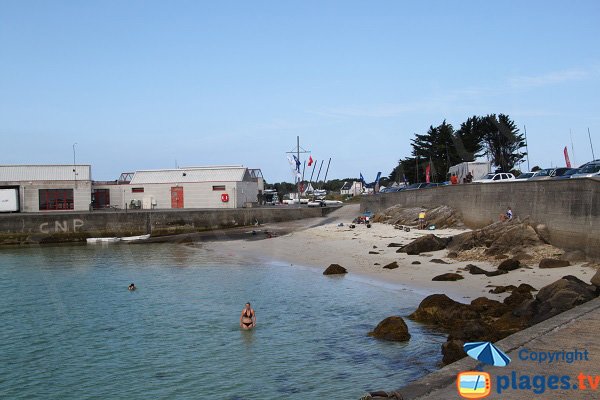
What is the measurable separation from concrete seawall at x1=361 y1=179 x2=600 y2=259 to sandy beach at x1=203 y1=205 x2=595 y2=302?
5.80 feet

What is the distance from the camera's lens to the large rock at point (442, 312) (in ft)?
64.2

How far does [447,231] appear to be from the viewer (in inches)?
1731

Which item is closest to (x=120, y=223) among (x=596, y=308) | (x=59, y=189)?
(x=59, y=189)

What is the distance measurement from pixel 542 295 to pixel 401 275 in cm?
1216

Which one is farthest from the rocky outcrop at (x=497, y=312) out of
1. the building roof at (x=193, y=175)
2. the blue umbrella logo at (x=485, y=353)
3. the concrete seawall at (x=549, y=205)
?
the building roof at (x=193, y=175)

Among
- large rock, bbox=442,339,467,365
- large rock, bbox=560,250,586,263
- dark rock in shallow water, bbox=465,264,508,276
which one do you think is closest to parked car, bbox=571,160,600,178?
large rock, bbox=560,250,586,263

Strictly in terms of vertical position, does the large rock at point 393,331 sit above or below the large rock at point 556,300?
below

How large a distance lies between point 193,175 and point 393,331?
6654cm

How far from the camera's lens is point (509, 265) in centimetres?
2700

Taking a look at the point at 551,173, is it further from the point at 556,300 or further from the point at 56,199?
the point at 56,199

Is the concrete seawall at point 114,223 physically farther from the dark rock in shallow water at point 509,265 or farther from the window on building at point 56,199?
the dark rock in shallow water at point 509,265

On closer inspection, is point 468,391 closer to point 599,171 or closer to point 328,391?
point 328,391

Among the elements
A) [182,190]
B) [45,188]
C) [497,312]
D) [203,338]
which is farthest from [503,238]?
[45,188]

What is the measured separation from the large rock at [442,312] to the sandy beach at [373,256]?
252 centimetres
